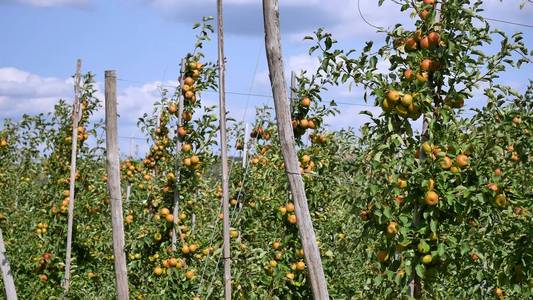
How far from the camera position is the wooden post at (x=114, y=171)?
4648 millimetres

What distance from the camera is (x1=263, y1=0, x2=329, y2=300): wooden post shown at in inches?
131

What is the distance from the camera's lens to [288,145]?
3369mm

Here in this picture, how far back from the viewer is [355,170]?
12.3 feet

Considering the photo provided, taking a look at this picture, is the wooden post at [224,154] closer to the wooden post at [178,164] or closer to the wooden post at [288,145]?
the wooden post at [288,145]

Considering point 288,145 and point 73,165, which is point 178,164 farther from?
point 288,145

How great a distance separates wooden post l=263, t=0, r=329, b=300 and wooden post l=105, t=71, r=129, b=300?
1.57m

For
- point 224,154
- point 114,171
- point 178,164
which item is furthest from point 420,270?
point 178,164

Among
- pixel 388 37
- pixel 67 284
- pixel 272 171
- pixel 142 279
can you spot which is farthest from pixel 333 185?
pixel 67 284

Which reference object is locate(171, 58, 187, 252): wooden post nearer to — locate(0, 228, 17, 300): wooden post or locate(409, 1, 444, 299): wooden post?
locate(0, 228, 17, 300): wooden post

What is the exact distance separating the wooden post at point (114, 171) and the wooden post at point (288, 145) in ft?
5.14

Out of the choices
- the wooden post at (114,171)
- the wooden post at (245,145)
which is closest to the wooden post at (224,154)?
the wooden post at (114,171)

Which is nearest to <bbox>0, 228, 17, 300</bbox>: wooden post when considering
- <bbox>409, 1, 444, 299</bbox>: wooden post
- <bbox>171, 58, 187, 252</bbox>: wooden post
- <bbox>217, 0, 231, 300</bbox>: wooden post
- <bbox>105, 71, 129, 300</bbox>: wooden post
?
<bbox>171, 58, 187, 252</bbox>: wooden post

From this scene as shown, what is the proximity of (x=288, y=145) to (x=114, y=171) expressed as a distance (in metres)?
1.64

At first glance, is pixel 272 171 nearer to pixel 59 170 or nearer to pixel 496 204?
pixel 496 204
